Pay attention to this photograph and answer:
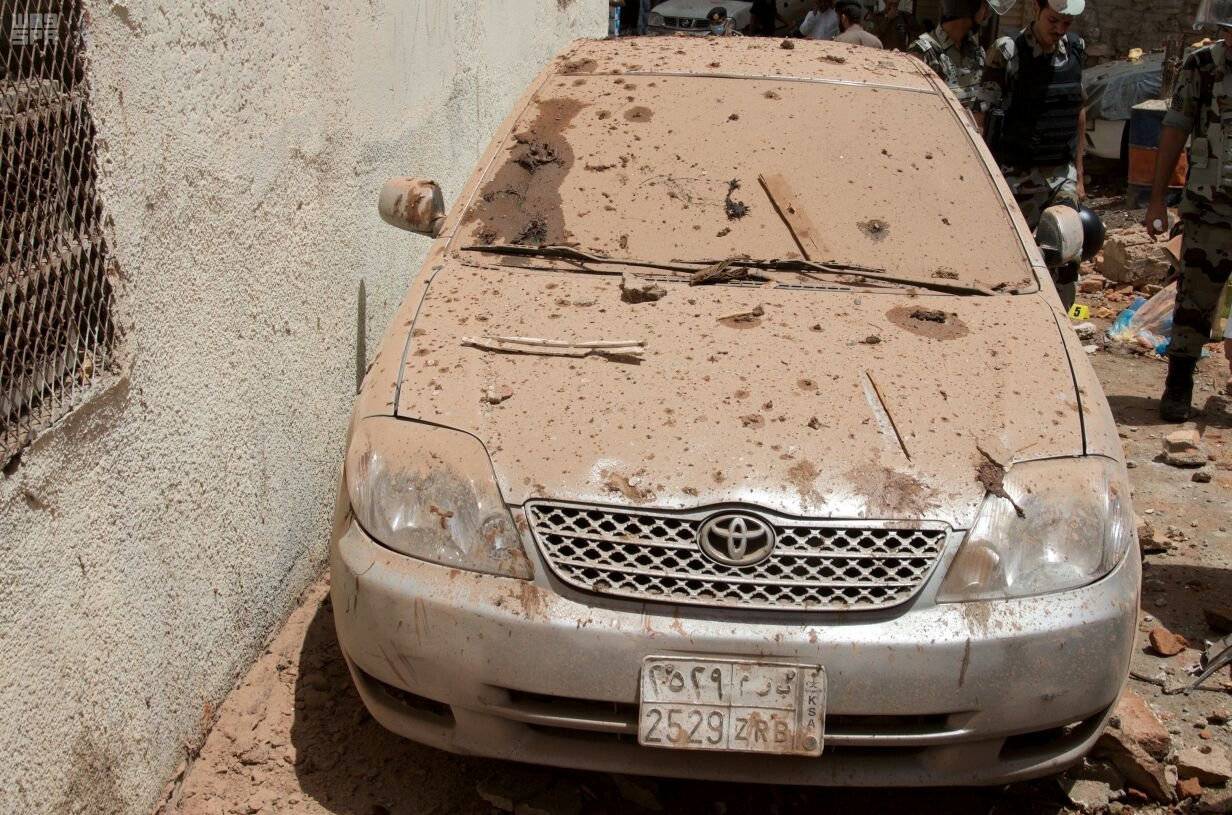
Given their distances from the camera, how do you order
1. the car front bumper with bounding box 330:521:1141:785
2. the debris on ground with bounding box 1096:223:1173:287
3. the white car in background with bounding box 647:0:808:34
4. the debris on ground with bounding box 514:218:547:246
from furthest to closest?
the white car in background with bounding box 647:0:808:34
the debris on ground with bounding box 1096:223:1173:287
the debris on ground with bounding box 514:218:547:246
the car front bumper with bounding box 330:521:1141:785

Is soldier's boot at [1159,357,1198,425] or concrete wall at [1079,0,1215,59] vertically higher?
concrete wall at [1079,0,1215,59]

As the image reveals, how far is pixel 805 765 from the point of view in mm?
2869

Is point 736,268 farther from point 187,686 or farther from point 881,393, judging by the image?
point 187,686

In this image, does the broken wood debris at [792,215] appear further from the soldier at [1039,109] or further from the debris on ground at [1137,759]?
the soldier at [1039,109]

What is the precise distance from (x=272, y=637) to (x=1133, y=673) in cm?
275

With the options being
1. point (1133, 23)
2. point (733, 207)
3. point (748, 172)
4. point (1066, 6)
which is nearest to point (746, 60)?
point (748, 172)

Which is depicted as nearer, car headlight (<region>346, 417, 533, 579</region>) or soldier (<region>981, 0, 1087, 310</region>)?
car headlight (<region>346, 417, 533, 579</region>)

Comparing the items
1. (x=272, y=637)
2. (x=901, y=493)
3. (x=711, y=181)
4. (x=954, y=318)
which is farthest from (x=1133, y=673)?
(x=272, y=637)

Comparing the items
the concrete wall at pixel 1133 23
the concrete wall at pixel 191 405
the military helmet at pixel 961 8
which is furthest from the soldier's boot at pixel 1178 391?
the concrete wall at pixel 1133 23

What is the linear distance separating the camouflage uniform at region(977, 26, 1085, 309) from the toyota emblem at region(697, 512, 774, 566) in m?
4.64

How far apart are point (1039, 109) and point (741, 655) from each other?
200 inches

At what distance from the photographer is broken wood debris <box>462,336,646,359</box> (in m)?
3.33

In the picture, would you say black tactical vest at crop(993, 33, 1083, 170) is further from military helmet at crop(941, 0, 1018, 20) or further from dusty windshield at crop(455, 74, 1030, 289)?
dusty windshield at crop(455, 74, 1030, 289)

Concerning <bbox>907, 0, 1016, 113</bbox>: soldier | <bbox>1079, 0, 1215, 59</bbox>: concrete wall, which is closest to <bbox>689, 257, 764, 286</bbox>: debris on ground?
<bbox>907, 0, 1016, 113</bbox>: soldier
